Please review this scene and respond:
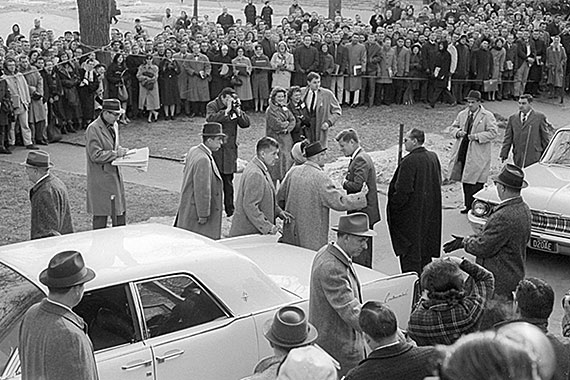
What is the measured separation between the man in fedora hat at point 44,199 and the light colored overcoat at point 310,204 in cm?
212

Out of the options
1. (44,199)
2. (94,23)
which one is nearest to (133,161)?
(44,199)

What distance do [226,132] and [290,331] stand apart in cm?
713

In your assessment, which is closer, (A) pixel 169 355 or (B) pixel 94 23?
(A) pixel 169 355

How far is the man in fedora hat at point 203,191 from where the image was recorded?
29.6 feet

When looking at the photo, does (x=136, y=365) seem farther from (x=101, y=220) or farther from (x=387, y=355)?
(x=101, y=220)

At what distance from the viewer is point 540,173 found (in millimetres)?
10844

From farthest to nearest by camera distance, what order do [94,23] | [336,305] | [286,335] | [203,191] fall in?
[94,23]
[203,191]
[336,305]
[286,335]

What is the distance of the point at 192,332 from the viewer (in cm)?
586

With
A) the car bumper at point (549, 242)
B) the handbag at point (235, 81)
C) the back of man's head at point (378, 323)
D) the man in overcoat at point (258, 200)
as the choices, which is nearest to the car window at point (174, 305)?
the back of man's head at point (378, 323)

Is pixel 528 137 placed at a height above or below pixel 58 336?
below

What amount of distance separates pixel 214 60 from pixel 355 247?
44.9 feet

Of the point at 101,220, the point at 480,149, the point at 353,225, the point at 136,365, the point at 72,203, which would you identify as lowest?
the point at 72,203

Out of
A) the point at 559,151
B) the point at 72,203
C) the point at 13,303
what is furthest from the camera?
the point at 72,203

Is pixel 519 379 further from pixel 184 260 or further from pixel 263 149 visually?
pixel 263 149
